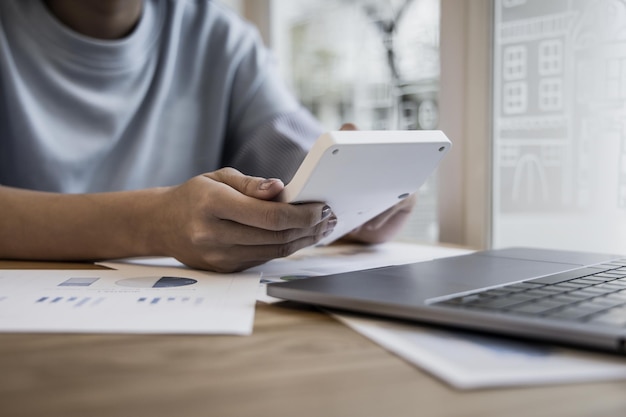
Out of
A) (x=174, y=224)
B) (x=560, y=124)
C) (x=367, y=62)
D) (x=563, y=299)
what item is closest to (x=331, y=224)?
(x=174, y=224)

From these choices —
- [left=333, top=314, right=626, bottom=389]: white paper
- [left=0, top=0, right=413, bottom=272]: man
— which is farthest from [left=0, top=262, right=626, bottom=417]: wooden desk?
[left=0, top=0, right=413, bottom=272]: man

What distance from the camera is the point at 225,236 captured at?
640 millimetres

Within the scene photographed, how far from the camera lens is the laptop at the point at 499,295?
0.39m

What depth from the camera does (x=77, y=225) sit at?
0.77 metres

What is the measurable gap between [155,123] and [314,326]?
78cm

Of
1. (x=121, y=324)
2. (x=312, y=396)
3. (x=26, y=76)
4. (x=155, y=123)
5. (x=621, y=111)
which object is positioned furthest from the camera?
(x=155, y=123)

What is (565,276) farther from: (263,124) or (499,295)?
(263,124)

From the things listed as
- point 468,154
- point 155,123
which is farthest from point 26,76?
point 468,154

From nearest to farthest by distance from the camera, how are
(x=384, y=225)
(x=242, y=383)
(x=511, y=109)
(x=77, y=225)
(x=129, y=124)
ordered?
1. (x=242, y=383)
2. (x=77, y=225)
3. (x=384, y=225)
4. (x=511, y=109)
5. (x=129, y=124)

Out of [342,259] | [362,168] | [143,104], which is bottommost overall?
[342,259]

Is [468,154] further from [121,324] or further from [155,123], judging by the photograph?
[121,324]

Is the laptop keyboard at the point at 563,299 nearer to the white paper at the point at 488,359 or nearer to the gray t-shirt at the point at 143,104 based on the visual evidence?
the white paper at the point at 488,359

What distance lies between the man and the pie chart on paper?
1.7 inches

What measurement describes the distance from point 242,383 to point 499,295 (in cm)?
21
